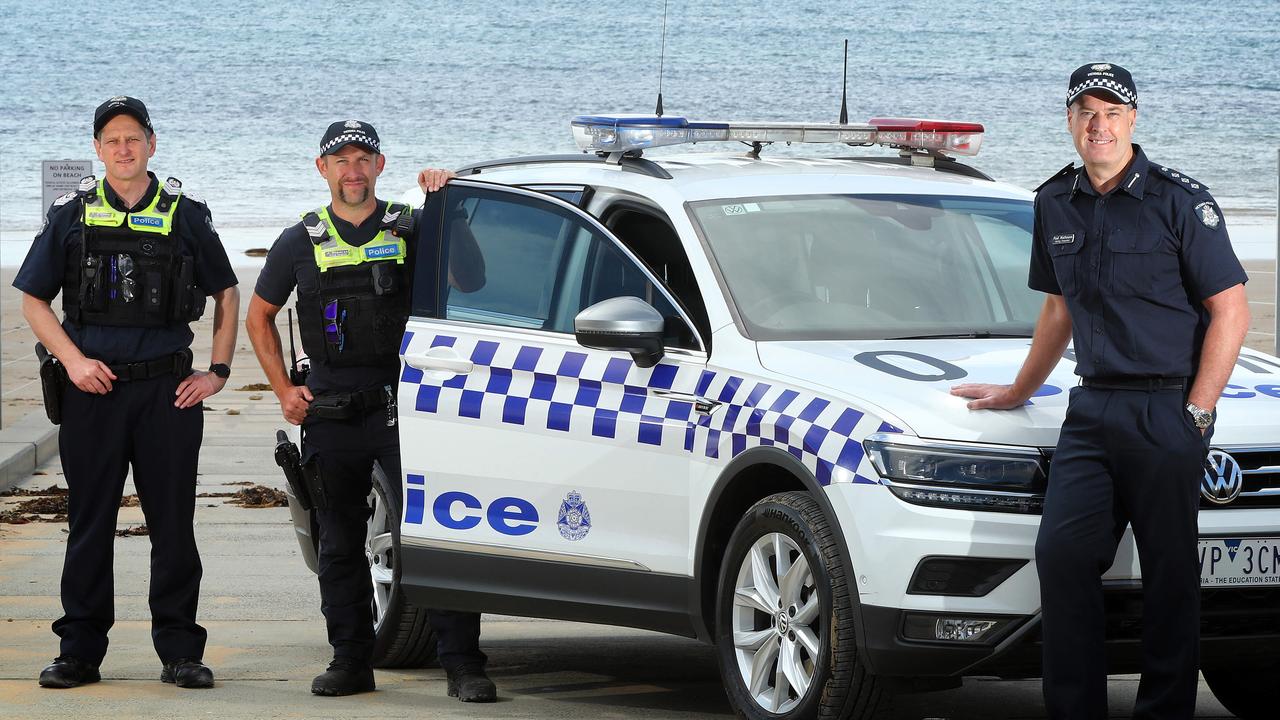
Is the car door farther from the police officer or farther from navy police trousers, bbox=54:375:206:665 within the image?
navy police trousers, bbox=54:375:206:665

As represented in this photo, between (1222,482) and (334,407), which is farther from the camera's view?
(334,407)

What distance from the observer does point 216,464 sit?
1183 cm

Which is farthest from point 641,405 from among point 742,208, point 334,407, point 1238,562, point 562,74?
point 562,74

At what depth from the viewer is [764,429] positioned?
5.25m

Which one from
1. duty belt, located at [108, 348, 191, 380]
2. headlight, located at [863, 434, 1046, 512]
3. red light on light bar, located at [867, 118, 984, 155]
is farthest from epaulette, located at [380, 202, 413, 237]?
headlight, located at [863, 434, 1046, 512]

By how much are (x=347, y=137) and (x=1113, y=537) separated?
2.76 m

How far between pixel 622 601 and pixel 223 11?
84.5 m

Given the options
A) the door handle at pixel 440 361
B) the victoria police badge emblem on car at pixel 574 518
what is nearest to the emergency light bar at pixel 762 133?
the door handle at pixel 440 361

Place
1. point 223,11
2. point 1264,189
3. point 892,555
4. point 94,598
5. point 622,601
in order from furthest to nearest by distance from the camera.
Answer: point 223,11, point 1264,189, point 94,598, point 622,601, point 892,555

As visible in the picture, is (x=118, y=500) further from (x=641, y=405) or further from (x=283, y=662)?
(x=641, y=405)

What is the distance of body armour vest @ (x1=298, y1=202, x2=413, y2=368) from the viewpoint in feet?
20.3

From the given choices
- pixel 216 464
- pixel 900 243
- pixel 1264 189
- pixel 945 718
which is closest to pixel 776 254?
pixel 900 243

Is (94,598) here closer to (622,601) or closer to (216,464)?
(622,601)

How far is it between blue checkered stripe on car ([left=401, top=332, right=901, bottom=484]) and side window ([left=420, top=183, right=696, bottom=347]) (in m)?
0.16
